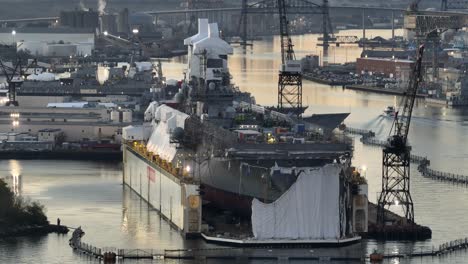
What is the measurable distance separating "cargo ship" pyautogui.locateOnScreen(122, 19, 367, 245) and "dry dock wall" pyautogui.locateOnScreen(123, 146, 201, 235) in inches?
0.4

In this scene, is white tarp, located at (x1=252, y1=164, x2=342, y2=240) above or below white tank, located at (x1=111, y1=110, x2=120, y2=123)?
below

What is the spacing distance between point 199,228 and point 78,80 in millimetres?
17461

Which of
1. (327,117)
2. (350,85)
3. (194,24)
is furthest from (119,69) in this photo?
(194,24)

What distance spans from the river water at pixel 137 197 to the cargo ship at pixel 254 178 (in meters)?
0.34

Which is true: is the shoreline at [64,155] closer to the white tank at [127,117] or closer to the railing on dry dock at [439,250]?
the white tank at [127,117]

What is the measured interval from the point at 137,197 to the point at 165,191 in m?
2.00

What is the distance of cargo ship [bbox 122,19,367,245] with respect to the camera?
21.9m

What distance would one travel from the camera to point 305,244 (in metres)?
21.8

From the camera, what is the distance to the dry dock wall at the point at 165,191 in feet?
73.7

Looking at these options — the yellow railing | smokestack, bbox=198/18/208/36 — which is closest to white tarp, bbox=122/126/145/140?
the yellow railing

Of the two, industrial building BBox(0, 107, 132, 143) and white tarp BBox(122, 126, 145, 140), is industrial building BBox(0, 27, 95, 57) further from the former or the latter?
white tarp BBox(122, 126, 145, 140)

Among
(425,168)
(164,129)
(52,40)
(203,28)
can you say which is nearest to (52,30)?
(52,40)

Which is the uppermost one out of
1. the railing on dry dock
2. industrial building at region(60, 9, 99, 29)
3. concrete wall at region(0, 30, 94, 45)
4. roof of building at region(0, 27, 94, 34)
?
industrial building at region(60, 9, 99, 29)

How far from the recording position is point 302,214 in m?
21.8
